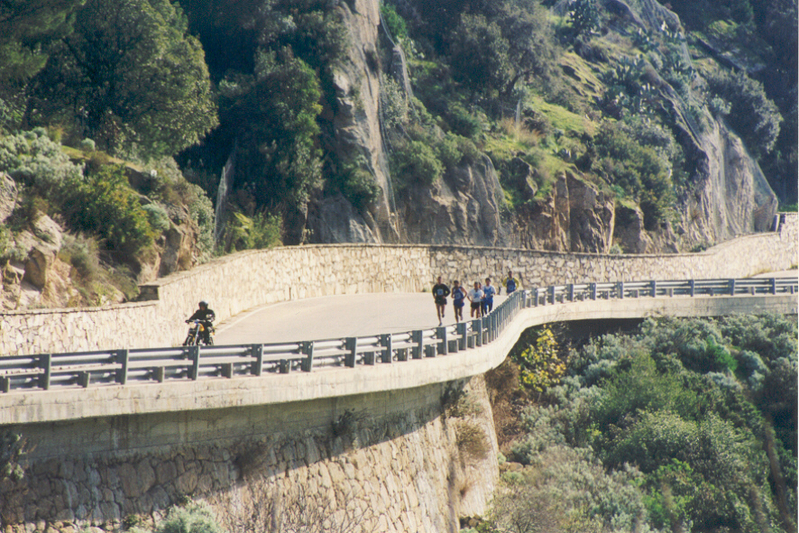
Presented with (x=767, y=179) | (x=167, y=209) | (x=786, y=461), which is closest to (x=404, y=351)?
(x=167, y=209)

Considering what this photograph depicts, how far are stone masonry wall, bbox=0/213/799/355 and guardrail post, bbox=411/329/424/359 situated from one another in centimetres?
533

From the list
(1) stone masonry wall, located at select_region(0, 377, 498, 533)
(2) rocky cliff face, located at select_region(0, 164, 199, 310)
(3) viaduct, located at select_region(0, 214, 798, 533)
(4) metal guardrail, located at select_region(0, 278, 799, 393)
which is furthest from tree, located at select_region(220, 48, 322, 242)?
(1) stone masonry wall, located at select_region(0, 377, 498, 533)

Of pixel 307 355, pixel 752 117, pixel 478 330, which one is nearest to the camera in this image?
pixel 307 355

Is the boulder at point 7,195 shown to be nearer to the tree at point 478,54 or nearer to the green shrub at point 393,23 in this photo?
the green shrub at point 393,23

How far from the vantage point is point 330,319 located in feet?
74.5

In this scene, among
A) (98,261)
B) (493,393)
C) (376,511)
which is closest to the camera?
(376,511)

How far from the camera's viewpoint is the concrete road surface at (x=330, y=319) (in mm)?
19578

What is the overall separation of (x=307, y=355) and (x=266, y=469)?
2.07 m

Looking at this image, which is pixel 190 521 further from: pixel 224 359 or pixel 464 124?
pixel 464 124

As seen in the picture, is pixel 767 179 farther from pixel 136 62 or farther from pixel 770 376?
pixel 136 62

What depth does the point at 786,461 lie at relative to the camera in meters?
25.3

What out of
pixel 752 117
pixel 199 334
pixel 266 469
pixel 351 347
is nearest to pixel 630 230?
pixel 752 117

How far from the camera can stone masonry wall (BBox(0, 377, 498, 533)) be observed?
11852 millimetres

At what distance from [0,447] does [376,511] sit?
7.31 m
